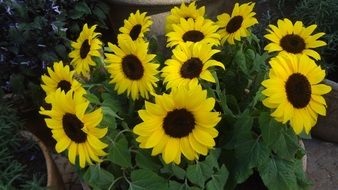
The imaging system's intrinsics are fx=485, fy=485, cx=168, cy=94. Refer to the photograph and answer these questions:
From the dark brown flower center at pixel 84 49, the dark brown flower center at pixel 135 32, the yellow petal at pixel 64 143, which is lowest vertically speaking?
the yellow petal at pixel 64 143

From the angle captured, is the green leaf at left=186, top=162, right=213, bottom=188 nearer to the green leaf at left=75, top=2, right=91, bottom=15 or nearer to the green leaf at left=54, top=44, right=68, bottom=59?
the green leaf at left=54, top=44, right=68, bottom=59

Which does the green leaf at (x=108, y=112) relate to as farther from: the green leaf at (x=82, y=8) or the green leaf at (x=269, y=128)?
the green leaf at (x=82, y=8)

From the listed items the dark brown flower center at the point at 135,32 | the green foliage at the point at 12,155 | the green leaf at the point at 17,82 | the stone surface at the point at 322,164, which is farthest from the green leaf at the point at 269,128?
the green leaf at the point at 17,82

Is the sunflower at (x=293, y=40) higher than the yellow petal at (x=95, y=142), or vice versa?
the sunflower at (x=293, y=40)

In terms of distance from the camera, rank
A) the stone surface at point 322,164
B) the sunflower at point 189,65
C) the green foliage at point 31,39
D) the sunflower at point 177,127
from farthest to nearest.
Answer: the stone surface at point 322,164, the green foliage at point 31,39, the sunflower at point 189,65, the sunflower at point 177,127

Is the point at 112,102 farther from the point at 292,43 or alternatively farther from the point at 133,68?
the point at 292,43

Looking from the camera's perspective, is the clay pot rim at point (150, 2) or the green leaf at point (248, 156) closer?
the green leaf at point (248, 156)
